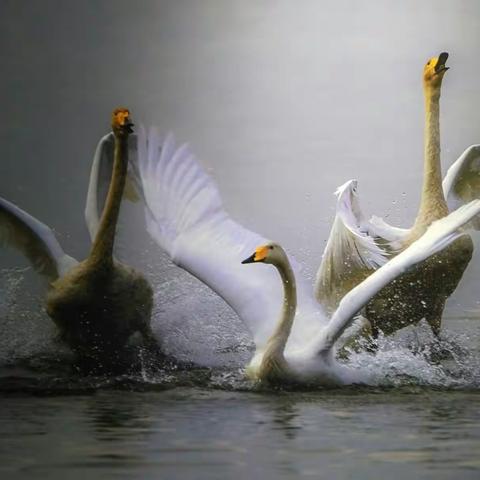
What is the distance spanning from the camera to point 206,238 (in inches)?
174

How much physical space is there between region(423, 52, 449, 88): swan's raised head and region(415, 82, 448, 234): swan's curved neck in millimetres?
19

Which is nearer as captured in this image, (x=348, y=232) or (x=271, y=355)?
(x=271, y=355)

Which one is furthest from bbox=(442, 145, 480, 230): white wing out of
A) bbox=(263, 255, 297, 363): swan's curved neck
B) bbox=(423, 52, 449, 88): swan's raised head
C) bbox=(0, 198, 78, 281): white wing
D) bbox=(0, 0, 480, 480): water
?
bbox=(0, 198, 78, 281): white wing

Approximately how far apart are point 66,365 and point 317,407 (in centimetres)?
131

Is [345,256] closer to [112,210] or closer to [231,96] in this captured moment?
[231,96]

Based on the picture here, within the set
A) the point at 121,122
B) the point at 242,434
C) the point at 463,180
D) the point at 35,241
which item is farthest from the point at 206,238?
the point at 242,434

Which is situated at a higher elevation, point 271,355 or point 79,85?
point 79,85

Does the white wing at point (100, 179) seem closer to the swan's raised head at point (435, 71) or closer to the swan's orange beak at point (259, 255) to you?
the swan's orange beak at point (259, 255)

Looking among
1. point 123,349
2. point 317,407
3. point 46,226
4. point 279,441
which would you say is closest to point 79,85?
point 46,226

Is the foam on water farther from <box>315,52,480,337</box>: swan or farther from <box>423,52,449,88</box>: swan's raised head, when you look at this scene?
<box>423,52,449,88</box>: swan's raised head

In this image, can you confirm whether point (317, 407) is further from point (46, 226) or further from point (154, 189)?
point (46, 226)

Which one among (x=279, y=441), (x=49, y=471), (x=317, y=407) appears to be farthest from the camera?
(x=317, y=407)

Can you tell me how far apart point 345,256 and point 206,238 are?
0.52 metres

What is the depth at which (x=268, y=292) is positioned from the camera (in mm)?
4414
